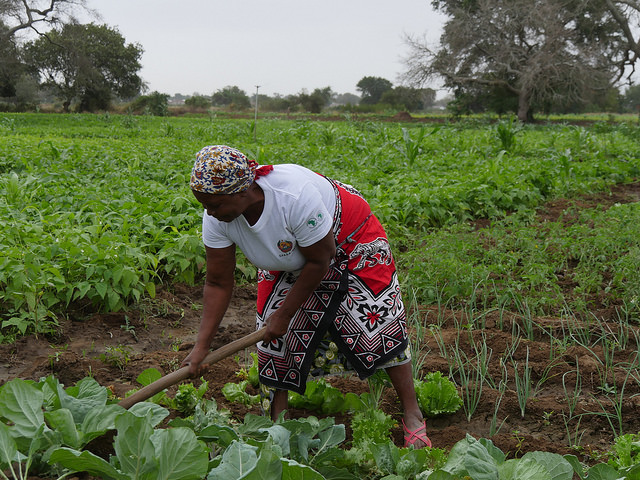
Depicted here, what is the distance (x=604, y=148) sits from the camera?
1143 centimetres

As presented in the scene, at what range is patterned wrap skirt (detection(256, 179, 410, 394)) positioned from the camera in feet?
7.74

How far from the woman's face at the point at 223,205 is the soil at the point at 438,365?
42.1 inches

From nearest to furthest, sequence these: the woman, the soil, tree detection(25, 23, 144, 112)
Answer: the woman, the soil, tree detection(25, 23, 144, 112)

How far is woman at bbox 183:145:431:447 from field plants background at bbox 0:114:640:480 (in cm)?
37

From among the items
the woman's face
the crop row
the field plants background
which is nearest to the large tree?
the crop row

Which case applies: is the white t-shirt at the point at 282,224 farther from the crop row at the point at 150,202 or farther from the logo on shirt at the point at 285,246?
the crop row at the point at 150,202

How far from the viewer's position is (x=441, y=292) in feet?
13.0

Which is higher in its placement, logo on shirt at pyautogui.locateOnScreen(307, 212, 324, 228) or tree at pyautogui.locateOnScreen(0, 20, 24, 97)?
tree at pyautogui.locateOnScreen(0, 20, 24, 97)

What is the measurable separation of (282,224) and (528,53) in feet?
97.8

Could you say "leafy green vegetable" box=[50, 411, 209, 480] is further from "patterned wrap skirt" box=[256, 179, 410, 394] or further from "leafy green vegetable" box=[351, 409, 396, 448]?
"patterned wrap skirt" box=[256, 179, 410, 394]

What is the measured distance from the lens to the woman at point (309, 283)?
6.93ft

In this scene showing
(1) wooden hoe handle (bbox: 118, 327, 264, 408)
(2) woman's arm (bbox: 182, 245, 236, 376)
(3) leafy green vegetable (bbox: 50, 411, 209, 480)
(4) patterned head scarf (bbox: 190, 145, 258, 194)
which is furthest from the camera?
(2) woman's arm (bbox: 182, 245, 236, 376)

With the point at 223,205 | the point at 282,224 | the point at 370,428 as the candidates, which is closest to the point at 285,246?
the point at 282,224

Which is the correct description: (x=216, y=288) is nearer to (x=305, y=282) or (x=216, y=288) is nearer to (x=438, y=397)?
(x=305, y=282)
